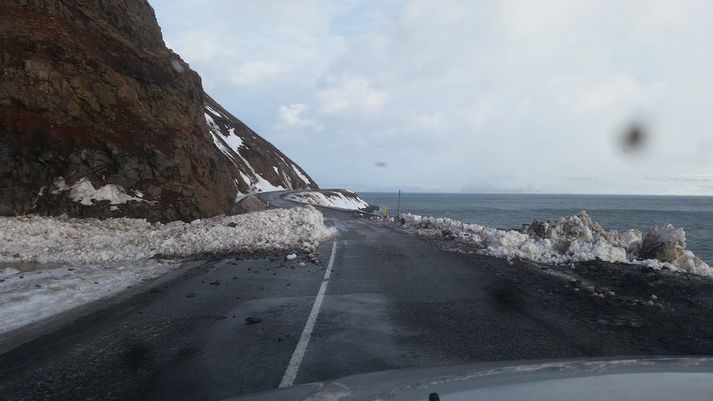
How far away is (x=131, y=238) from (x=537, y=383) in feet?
49.5

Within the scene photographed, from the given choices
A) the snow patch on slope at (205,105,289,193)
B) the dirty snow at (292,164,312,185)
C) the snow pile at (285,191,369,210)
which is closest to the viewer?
the snow pile at (285,191,369,210)

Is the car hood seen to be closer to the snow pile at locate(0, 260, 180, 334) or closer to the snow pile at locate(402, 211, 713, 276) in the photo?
the snow pile at locate(0, 260, 180, 334)

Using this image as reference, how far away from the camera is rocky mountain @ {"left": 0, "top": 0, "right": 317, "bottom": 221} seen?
18875 mm

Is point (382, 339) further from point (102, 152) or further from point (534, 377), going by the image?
point (102, 152)

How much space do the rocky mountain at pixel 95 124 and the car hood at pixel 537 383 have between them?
17.9 meters

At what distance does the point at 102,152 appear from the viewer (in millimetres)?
20219

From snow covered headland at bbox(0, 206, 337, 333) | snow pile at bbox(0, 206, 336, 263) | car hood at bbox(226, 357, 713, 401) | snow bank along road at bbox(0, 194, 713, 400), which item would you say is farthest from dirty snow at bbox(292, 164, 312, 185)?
car hood at bbox(226, 357, 713, 401)

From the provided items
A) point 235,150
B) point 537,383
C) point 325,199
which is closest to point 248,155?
point 235,150

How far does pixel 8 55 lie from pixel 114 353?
18.9 m

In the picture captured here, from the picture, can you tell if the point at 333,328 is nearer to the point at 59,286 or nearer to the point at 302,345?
the point at 302,345

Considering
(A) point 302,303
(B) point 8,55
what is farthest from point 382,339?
(B) point 8,55

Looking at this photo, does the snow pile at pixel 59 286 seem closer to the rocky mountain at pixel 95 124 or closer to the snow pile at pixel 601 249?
the rocky mountain at pixel 95 124

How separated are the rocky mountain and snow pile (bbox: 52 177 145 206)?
4cm

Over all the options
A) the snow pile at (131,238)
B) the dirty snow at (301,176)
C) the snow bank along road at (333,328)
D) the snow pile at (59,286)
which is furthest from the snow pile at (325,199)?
the snow bank along road at (333,328)
